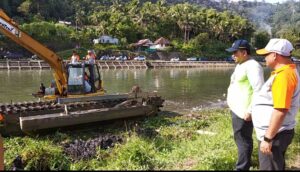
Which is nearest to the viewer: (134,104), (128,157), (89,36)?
(128,157)

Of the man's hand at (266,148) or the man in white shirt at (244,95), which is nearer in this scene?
the man's hand at (266,148)

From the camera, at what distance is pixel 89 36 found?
10225 centimetres

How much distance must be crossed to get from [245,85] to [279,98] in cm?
159

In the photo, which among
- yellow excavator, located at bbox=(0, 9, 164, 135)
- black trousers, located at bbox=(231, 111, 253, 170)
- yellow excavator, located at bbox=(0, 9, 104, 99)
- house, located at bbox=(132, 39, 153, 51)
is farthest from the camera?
house, located at bbox=(132, 39, 153, 51)

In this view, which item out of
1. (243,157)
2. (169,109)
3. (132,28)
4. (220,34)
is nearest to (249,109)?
(243,157)

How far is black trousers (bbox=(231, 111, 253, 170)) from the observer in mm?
6297

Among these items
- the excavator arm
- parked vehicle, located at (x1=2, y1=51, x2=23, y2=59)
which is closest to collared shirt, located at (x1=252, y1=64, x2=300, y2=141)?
the excavator arm

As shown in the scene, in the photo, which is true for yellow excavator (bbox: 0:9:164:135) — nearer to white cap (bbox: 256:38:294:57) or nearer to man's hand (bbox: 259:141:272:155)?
man's hand (bbox: 259:141:272:155)

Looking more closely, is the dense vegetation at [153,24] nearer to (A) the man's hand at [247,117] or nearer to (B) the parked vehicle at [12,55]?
(B) the parked vehicle at [12,55]

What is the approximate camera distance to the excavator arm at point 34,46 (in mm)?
15680

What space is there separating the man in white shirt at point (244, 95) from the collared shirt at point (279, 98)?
73 cm

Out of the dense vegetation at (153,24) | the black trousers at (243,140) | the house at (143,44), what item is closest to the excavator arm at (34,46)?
the black trousers at (243,140)

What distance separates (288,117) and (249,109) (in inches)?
39.2

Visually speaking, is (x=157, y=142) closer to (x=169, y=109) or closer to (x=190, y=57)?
(x=169, y=109)
